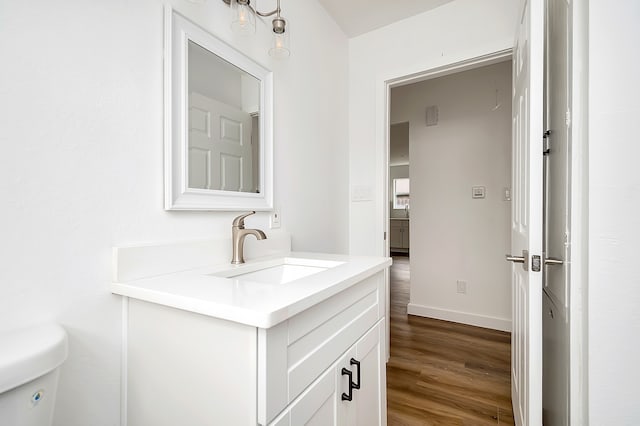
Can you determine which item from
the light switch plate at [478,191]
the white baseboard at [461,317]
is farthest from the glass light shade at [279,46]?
the white baseboard at [461,317]

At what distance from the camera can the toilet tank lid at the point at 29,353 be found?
20.2 inches

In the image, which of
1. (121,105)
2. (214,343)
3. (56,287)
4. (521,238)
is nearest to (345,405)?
(214,343)

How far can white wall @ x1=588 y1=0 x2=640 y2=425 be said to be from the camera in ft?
2.40

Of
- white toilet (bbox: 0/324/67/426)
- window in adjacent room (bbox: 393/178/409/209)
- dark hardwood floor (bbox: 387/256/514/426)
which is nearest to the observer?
white toilet (bbox: 0/324/67/426)

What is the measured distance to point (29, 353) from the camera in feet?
1.82

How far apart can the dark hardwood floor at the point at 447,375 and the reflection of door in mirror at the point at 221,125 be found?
56.7 inches

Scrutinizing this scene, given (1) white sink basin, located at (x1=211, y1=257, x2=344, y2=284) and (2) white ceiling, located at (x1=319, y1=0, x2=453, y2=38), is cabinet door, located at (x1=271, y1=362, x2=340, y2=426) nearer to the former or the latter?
(1) white sink basin, located at (x1=211, y1=257, x2=344, y2=284)

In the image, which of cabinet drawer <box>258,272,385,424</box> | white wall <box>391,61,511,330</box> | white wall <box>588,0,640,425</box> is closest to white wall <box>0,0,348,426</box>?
cabinet drawer <box>258,272,385,424</box>

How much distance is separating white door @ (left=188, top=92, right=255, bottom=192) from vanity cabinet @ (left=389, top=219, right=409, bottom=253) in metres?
6.83

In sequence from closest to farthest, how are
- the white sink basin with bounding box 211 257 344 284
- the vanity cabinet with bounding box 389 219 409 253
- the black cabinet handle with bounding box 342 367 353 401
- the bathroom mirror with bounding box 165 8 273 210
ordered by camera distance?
the black cabinet handle with bounding box 342 367 353 401 → the bathroom mirror with bounding box 165 8 273 210 → the white sink basin with bounding box 211 257 344 284 → the vanity cabinet with bounding box 389 219 409 253

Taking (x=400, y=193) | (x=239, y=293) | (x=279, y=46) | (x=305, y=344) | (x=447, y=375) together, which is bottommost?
(x=447, y=375)

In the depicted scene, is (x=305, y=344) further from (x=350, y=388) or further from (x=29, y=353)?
(x=29, y=353)

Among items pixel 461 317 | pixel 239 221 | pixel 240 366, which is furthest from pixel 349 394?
pixel 461 317

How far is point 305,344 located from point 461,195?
253cm
